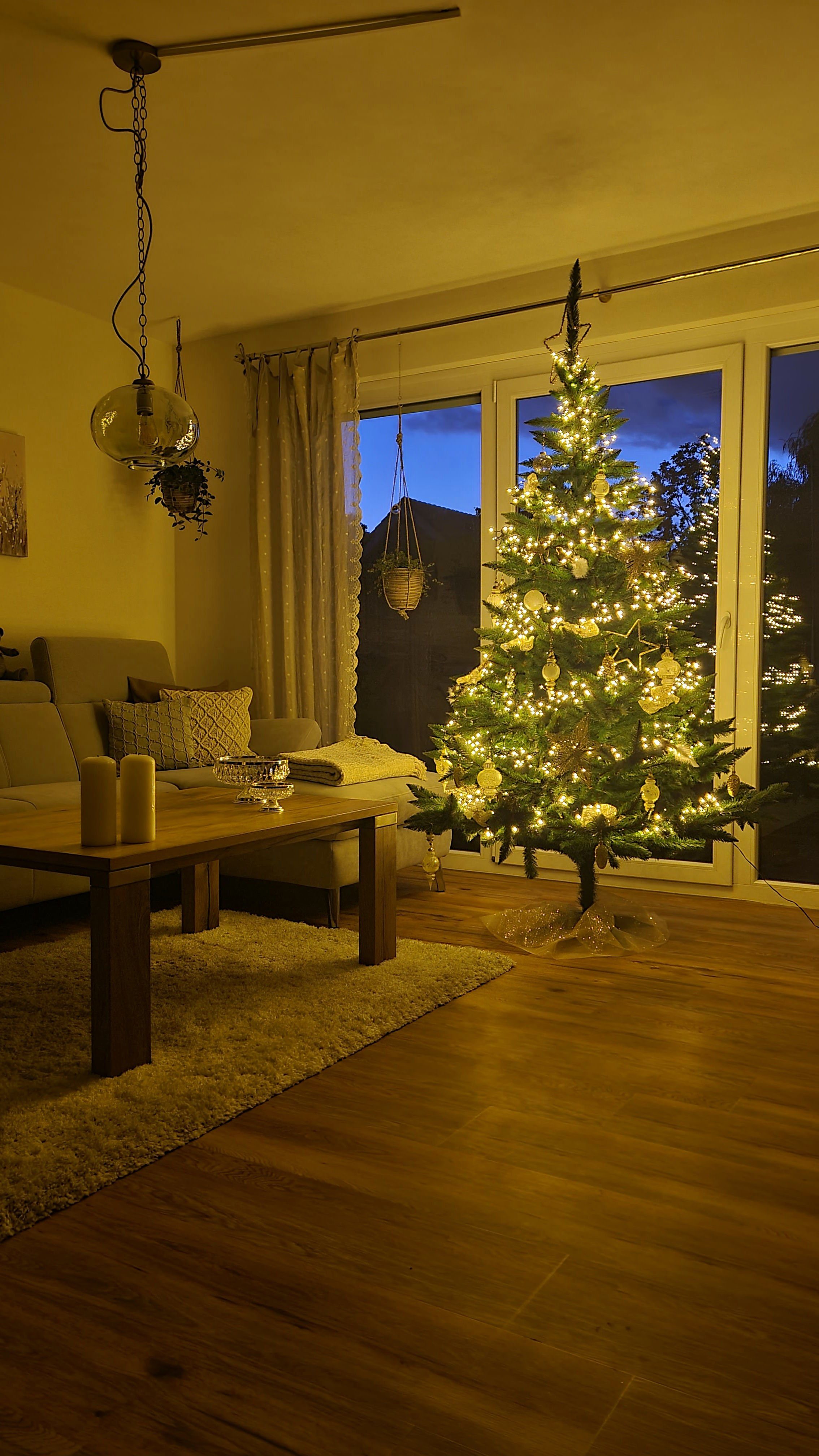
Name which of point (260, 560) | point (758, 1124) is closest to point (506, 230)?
point (260, 560)

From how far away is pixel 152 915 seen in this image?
12.3ft

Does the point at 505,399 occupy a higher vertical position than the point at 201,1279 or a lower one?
higher

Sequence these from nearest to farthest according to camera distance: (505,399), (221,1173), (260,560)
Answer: (221,1173)
(505,399)
(260,560)

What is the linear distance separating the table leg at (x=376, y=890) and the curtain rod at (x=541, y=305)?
2.27m

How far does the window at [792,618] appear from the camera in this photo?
4.05 m

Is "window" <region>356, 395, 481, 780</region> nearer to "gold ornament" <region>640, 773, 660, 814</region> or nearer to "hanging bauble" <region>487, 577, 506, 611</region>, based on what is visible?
"hanging bauble" <region>487, 577, 506, 611</region>

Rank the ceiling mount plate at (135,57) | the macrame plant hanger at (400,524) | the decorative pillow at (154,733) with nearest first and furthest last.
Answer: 1. the ceiling mount plate at (135,57)
2. the decorative pillow at (154,733)
3. the macrame plant hanger at (400,524)

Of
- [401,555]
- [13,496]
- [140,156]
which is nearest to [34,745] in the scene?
[13,496]

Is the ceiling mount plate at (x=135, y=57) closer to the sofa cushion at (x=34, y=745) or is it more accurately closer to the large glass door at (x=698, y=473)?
the large glass door at (x=698, y=473)

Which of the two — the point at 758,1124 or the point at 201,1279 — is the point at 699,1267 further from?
the point at 201,1279

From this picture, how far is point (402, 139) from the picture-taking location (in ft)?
10.8

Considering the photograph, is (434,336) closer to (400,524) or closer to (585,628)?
(400,524)

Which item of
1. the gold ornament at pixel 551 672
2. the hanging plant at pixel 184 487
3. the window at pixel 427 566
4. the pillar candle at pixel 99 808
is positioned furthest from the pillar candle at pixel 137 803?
the hanging plant at pixel 184 487

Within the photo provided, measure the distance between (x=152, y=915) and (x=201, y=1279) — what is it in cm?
230
